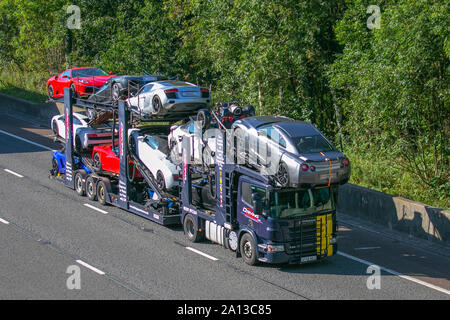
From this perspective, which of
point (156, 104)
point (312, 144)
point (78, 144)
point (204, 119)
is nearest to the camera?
point (312, 144)

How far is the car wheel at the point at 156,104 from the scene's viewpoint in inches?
697

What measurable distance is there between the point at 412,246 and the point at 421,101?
5062mm

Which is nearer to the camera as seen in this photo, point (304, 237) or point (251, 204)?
point (304, 237)

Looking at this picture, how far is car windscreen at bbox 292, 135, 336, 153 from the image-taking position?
13655 millimetres

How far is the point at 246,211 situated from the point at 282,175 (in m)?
1.36

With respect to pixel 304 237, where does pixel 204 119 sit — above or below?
above

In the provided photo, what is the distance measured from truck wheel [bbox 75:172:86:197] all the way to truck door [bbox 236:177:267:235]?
7.56 meters

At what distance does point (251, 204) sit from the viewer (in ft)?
46.4

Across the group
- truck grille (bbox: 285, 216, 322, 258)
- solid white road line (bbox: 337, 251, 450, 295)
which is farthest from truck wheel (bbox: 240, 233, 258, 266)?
solid white road line (bbox: 337, 251, 450, 295)

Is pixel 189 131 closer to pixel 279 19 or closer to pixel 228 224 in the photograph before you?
pixel 228 224

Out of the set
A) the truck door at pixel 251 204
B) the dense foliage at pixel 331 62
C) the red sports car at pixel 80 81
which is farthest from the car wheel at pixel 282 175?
the red sports car at pixel 80 81

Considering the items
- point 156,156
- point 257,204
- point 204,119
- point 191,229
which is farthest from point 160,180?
point 257,204

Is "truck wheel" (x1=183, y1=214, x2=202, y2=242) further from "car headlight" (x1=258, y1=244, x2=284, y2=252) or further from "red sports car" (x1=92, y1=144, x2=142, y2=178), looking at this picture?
"red sports car" (x1=92, y1=144, x2=142, y2=178)

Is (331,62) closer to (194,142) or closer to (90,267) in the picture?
(194,142)
